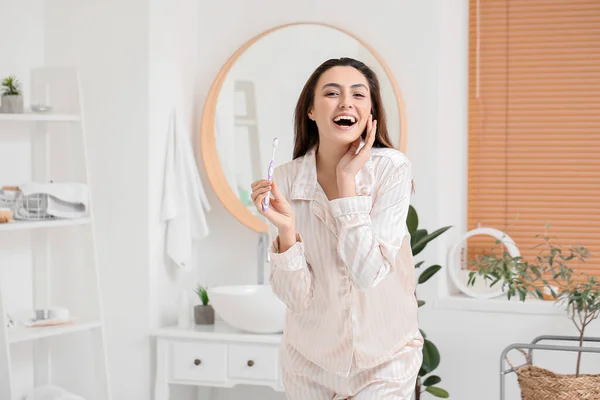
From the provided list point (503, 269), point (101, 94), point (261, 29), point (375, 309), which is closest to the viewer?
point (375, 309)

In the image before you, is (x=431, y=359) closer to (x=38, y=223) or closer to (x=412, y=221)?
(x=412, y=221)

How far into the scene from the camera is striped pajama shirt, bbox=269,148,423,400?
5.72 feet

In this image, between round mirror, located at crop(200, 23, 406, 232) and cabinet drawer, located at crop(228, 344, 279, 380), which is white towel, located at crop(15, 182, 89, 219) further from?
cabinet drawer, located at crop(228, 344, 279, 380)

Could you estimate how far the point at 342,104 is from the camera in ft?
5.96

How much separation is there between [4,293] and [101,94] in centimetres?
86

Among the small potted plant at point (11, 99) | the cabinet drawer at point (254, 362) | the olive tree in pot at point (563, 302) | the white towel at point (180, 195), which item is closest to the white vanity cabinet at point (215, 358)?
the cabinet drawer at point (254, 362)

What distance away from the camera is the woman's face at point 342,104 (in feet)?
5.96

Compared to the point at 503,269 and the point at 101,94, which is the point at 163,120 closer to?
the point at 101,94

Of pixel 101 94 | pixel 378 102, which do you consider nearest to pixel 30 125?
pixel 101 94

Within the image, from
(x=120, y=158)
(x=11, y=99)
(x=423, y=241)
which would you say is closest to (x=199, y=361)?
(x=120, y=158)

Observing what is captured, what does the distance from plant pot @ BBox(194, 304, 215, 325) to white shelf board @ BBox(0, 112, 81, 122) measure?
872 millimetres

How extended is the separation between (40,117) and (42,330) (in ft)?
2.54

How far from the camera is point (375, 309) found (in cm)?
181

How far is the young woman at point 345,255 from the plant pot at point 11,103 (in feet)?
4.99
